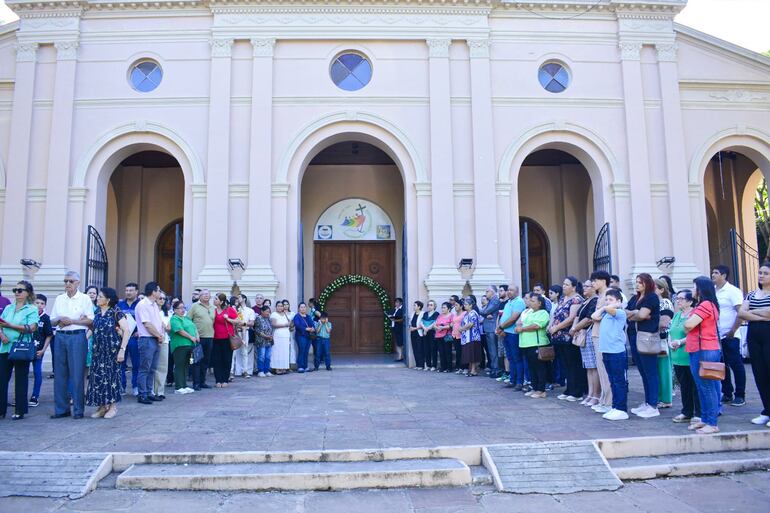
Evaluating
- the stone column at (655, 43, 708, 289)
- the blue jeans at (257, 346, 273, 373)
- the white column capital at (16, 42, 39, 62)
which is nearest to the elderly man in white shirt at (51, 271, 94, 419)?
the blue jeans at (257, 346, 273, 373)

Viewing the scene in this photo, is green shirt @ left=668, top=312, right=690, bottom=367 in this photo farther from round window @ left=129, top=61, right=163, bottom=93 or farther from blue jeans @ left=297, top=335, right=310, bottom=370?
round window @ left=129, top=61, right=163, bottom=93

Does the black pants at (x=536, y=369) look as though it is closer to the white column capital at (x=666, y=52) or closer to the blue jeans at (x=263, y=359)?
the blue jeans at (x=263, y=359)

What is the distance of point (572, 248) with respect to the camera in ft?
60.1

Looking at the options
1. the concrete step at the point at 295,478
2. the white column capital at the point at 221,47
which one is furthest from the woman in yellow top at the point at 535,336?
the white column capital at the point at 221,47

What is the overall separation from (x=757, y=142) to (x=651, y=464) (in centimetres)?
1357

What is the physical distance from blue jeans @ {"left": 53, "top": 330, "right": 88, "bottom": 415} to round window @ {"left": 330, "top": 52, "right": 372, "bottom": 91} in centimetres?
984

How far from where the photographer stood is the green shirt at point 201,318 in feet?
33.9

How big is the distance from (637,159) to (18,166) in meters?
15.2

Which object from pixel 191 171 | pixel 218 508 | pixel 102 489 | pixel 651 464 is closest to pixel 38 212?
pixel 191 171

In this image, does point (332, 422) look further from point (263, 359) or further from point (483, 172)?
point (483, 172)

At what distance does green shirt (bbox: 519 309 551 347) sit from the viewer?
28.5 feet

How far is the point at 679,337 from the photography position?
7062mm

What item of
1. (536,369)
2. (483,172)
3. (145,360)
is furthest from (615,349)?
(483,172)

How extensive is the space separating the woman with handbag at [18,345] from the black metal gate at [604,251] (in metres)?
12.5
